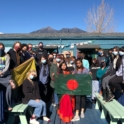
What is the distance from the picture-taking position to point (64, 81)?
5023 mm

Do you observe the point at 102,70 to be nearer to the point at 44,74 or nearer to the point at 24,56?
the point at 44,74

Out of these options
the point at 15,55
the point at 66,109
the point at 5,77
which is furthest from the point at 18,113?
the point at 15,55

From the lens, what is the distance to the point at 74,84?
5004 millimetres

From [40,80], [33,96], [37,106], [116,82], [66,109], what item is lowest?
[66,109]

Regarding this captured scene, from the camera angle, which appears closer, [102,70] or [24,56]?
[24,56]

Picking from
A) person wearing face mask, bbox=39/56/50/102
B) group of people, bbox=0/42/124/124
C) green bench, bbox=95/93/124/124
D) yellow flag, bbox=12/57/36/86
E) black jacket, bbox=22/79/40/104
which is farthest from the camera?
person wearing face mask, bbox=39/56/50/102

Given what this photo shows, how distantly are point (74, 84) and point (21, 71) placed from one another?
144 centimetres

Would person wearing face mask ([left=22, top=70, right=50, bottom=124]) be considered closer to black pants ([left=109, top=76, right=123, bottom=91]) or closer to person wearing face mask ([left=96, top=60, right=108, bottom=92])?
Answer: black pants ([left=109, top=76, right=123, bottom=91])

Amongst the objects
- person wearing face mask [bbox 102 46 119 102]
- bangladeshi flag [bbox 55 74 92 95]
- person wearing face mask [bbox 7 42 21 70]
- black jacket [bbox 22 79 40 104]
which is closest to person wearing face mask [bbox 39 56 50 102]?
bangladeshi flag [bbox 55 74 92 95]

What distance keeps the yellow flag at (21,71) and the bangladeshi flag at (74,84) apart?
843 millimetres

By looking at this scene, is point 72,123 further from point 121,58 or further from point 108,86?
point 121,58

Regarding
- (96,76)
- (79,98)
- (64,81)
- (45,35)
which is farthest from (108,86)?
(45,35)

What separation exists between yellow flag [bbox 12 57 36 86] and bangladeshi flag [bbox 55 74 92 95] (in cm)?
84

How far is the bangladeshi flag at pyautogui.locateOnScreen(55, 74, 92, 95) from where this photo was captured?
194 inches
